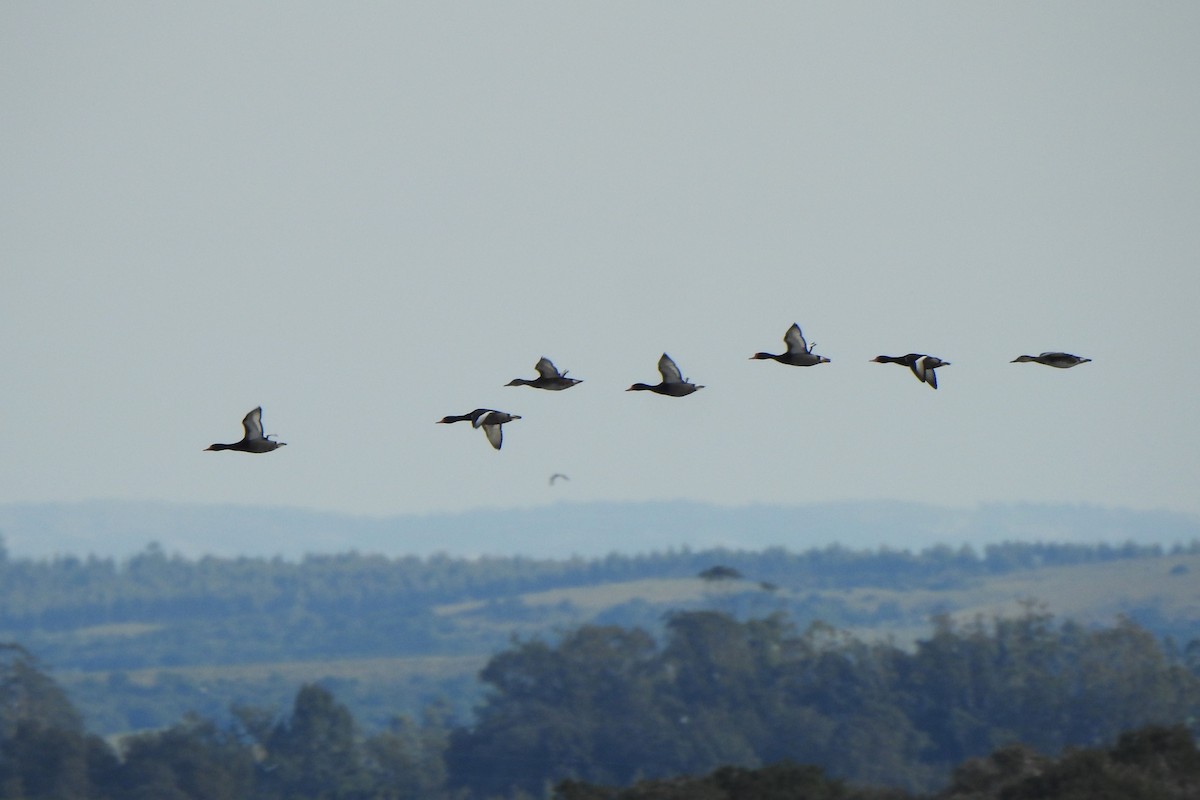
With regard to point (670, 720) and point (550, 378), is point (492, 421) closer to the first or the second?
point (550, 378)

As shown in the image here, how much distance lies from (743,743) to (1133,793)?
103 metres

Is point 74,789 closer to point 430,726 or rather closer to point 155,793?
point 155,793

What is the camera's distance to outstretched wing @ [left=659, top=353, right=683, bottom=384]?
29.4 m

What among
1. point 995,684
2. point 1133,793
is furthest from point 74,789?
point 1133,793

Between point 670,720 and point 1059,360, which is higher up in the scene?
point 1059,360

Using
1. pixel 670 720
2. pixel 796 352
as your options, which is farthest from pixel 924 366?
pixel 670 720

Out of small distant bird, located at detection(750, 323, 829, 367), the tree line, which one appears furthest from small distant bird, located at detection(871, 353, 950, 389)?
the tree line

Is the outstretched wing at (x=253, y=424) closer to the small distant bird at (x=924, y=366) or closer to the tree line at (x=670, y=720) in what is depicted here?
the small distant bird at (x=924, y=366)

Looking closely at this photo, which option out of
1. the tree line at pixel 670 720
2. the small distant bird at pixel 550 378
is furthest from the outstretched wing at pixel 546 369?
the tree line at pixel 670 720

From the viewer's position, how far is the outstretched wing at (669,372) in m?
29.4

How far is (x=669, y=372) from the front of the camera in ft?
97.2

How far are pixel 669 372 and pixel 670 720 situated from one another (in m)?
122

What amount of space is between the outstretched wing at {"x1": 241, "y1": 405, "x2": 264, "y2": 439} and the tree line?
9350cm

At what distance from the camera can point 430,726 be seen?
161m
